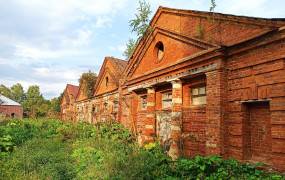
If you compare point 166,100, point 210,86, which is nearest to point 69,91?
point 166,100

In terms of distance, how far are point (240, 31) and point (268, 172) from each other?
14.4ft

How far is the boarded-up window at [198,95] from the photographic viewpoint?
38.2 ft

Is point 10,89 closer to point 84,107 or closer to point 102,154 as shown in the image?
point 84,107

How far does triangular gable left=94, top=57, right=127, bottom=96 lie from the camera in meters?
22.0

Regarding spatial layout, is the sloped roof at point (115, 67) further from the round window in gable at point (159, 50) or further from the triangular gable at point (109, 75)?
the round window in gable at point (159, 50)

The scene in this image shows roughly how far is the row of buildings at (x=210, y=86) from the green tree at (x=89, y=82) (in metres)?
11.3

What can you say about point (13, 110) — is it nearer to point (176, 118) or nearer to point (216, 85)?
point (176, 118)

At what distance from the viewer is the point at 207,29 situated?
446 inches

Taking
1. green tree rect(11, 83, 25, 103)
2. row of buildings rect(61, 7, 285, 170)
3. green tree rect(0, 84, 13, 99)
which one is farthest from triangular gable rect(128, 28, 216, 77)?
green tree rect(11, 83, 25, 103)

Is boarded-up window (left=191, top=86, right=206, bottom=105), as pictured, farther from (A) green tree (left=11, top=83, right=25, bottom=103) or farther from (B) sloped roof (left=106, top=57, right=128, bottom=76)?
(A) green tree (left=11, top=83, right=25, bottom=103)

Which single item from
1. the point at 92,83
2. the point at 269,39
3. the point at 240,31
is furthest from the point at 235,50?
the point at 92,83

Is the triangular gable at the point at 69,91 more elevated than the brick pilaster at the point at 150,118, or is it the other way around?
→ the triangular gable at the point at 69,91

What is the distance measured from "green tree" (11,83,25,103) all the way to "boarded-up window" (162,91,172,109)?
108160mm

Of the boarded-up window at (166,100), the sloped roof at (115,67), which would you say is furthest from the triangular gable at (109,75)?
the boarded-up window at (166,100)
